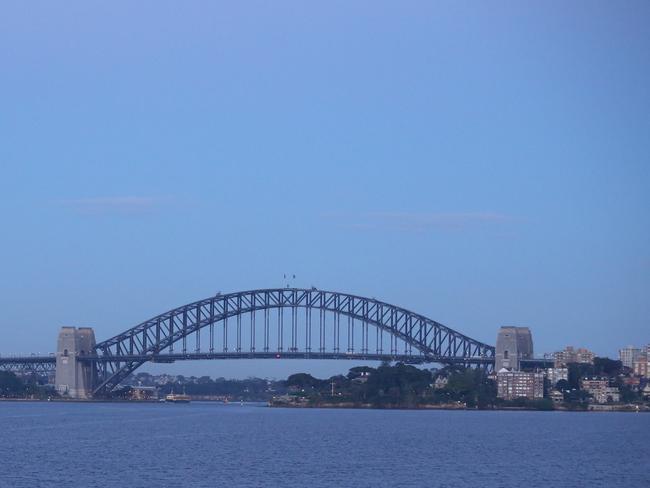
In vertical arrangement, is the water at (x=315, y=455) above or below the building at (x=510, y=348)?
below

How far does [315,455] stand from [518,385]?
272 feet

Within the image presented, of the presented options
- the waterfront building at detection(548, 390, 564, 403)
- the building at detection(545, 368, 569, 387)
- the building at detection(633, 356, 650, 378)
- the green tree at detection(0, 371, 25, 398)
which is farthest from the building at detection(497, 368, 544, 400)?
the green tree at detection(0, 371, 25, 398)

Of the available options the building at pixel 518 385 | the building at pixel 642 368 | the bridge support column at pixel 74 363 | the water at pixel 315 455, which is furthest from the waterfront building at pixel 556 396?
→ the water at pixel 315 455

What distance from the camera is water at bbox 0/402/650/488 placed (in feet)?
176

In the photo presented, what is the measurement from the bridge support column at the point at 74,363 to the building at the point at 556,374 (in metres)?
44.8

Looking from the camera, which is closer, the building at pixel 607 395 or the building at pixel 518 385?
the building at pixel 518 385

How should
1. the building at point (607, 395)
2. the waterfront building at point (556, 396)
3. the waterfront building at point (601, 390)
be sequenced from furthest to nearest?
the waterfront building at point (601, 390), the building at point (607, 395), the waterfront building at point (556, 396)

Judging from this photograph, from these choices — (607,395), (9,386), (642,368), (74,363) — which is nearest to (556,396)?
(607,395)

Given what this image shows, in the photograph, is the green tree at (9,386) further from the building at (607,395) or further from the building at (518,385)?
the building at (607,395)

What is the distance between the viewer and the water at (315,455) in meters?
53.6

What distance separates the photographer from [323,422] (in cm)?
10788

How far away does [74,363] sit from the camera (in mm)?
158750

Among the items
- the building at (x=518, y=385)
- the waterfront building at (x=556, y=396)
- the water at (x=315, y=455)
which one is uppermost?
the building at (x=518, y=385)

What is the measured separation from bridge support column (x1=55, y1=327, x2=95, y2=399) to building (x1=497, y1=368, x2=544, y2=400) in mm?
41386
